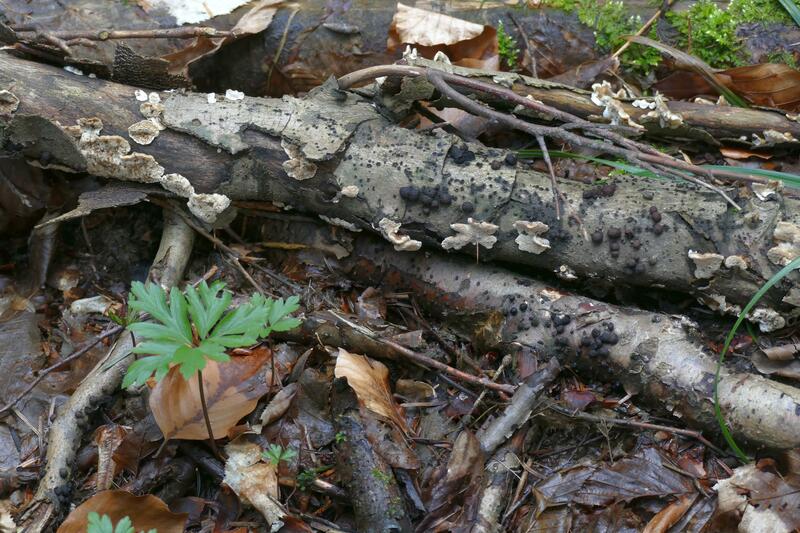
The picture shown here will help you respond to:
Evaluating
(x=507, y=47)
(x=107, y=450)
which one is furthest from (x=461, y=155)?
(x=107, y=450)

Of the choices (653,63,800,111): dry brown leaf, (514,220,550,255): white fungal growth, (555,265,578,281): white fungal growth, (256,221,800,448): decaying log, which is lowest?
(256,221,800,448): decaying log

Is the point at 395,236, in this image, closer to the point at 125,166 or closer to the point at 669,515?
the point at 125,166

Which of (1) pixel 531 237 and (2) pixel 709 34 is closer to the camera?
(1) pixel 531 237

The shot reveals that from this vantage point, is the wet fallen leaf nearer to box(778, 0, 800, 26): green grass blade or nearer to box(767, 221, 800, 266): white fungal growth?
box(767, 221, 800, 266): white fungal growth

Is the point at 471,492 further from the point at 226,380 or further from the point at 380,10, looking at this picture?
the point at 380,10

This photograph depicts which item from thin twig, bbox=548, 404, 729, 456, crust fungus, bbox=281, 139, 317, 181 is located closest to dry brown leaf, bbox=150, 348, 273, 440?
crust fungus, bbox=281, 139, 317, 181

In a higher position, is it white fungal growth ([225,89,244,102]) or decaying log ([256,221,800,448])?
white fungal growth ([225,89,244,102])
